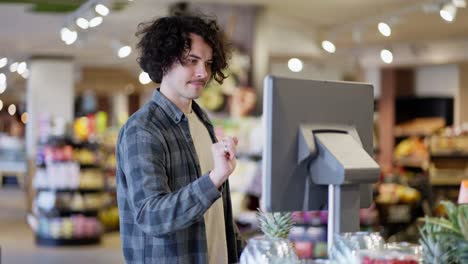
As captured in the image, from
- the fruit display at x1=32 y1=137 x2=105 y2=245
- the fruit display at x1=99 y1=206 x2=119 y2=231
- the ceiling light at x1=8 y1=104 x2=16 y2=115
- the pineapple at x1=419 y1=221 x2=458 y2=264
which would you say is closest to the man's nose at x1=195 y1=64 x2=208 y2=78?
the pineapple at x1=419 y1=221 x2=458 y2=264

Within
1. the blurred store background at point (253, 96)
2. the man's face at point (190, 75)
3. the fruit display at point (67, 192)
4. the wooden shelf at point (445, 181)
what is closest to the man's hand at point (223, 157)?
the man's face at point (190, 75)

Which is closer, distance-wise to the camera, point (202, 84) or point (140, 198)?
point (140, 198)

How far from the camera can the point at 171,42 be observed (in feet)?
9.43

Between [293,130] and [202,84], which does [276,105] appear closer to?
[293,130]

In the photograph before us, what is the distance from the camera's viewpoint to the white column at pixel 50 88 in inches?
702

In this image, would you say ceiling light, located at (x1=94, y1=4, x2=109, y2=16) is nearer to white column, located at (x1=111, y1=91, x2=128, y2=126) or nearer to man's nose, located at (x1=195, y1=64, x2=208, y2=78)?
man's nose, located at (x1=195, y1=64, x2=208, y2=78)

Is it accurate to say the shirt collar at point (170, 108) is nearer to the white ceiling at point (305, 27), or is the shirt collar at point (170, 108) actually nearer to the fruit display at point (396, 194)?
the fruit display at point (396, 194)

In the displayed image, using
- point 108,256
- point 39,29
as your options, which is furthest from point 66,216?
point 39,29

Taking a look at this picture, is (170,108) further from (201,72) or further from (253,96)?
(253,96)

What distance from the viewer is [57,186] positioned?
1277cm

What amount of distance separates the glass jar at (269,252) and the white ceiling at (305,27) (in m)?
8.47

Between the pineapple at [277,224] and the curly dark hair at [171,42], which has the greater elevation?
the curly dark hair at [171,42]

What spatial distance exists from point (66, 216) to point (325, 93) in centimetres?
1107

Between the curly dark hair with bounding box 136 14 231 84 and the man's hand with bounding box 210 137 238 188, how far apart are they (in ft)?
1.62
